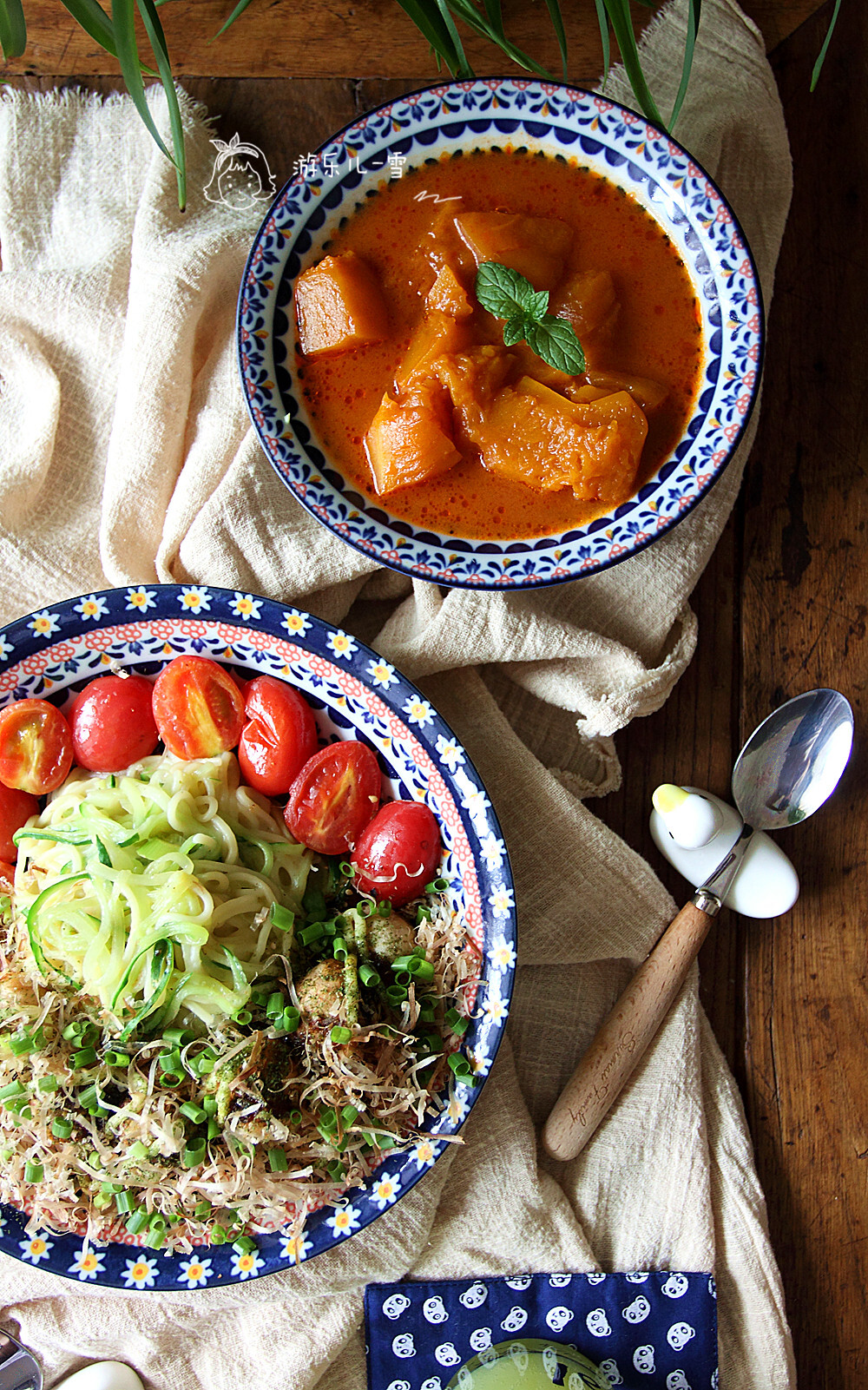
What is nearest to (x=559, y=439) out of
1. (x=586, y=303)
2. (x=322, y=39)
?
(x=586, y=303)

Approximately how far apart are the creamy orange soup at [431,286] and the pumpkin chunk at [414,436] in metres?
0.06

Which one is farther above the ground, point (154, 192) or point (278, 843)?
point (154, 192)

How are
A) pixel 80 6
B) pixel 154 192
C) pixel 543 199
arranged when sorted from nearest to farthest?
pixel 80 6, pixel 543 199, pixel 154 192

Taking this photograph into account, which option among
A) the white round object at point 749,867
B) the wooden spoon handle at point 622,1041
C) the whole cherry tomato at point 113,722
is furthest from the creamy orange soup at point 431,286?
the wooden spoon handle at point 622,1041

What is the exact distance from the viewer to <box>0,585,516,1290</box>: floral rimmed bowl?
238 cm

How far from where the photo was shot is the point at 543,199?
2.50 meters

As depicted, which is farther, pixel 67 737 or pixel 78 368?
pixel 78 368

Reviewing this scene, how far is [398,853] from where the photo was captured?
243 centimetres

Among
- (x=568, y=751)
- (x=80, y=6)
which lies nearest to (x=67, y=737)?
(x=568, y=751)

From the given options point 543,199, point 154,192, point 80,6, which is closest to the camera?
point 80,6

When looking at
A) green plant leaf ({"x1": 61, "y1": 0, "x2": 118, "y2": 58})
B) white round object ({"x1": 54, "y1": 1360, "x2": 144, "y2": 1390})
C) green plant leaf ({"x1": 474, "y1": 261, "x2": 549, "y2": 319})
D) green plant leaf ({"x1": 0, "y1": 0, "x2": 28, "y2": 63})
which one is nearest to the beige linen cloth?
white round object ({"x1": 54, "y1": 1360, "x2": 144, "y2": 1390})

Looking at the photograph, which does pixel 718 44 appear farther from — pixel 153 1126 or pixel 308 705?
A: pixel 153 1126

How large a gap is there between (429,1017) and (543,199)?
2.03 m

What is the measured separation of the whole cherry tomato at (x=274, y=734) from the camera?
2.49m
